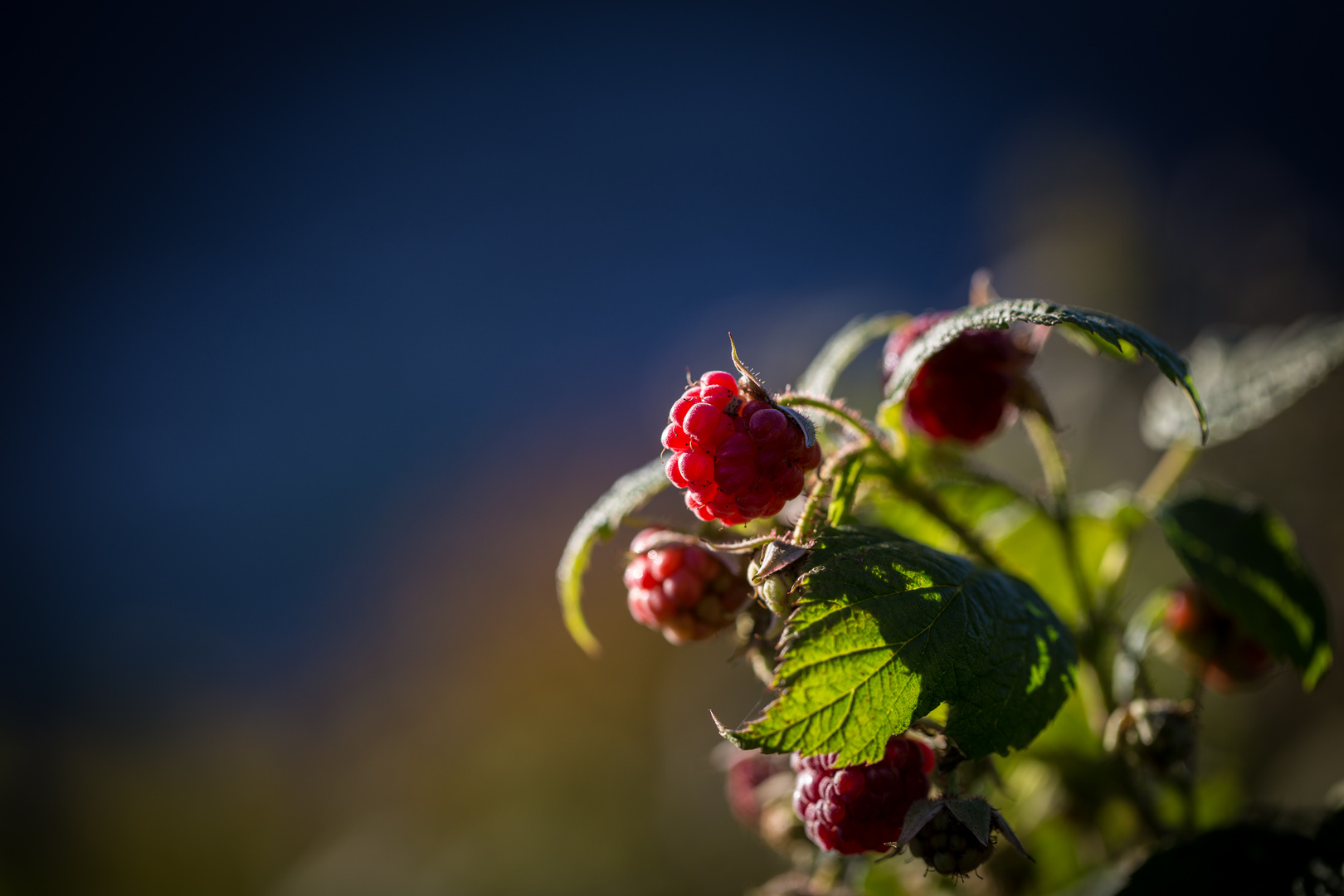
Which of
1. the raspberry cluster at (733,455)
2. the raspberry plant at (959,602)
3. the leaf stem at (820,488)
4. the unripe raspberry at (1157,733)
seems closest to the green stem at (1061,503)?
the raspberry plant at (959,602)

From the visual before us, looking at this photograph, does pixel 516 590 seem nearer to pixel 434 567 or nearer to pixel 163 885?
pixel 434 567

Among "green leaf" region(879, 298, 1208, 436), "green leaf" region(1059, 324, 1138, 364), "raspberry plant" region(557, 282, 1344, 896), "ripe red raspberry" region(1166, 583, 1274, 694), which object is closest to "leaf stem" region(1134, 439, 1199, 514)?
"raspberry plant" region(557, 282, 1344, 896)

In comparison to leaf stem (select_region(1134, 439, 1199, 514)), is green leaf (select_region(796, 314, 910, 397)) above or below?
above

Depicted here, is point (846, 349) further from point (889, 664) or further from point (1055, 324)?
point (889, 664)

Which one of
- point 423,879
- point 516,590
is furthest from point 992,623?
point 516,590

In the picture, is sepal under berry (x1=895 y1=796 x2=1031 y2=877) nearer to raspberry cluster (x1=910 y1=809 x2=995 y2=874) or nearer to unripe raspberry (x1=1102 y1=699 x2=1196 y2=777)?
raspberry cluster (x1=910 y1=809 x2=995 y2=874)

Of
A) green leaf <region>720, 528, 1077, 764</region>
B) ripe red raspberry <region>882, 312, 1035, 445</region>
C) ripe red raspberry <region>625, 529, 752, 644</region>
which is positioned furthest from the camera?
ripe red raspberry <region>882, 312, 1035, 445</region>
